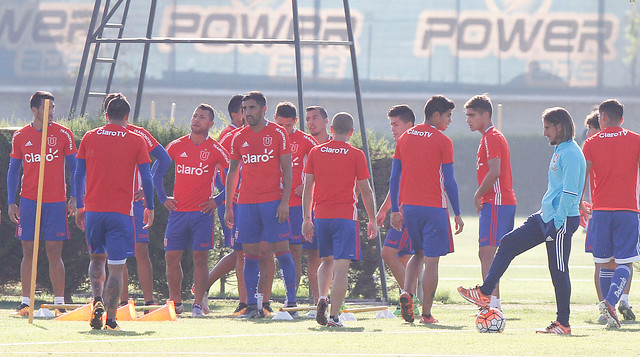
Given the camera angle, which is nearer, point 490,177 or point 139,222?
point 490,177

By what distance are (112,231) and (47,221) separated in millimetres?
2484

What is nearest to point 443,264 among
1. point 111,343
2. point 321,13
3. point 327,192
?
point 327,192

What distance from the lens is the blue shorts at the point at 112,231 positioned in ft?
31.6

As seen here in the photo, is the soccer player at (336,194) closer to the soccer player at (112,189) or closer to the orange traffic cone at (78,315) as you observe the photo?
the soccer player at (112,189)

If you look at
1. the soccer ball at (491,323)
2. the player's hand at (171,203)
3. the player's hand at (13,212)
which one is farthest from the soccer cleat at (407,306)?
the player's hand at (13,212)

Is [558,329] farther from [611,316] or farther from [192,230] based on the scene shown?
[192,230]

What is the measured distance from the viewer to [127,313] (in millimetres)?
10945

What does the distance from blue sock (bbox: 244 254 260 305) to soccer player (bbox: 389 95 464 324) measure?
1.59 metres

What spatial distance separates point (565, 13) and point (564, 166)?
5292cm

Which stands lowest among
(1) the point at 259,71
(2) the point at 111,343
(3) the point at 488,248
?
(2) the point at 111,343

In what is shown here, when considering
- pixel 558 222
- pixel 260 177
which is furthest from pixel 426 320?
pixel 260 177

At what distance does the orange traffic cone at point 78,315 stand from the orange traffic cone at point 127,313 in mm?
302

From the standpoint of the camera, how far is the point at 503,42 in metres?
60.2

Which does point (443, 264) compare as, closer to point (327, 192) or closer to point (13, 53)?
point (327, 192)
